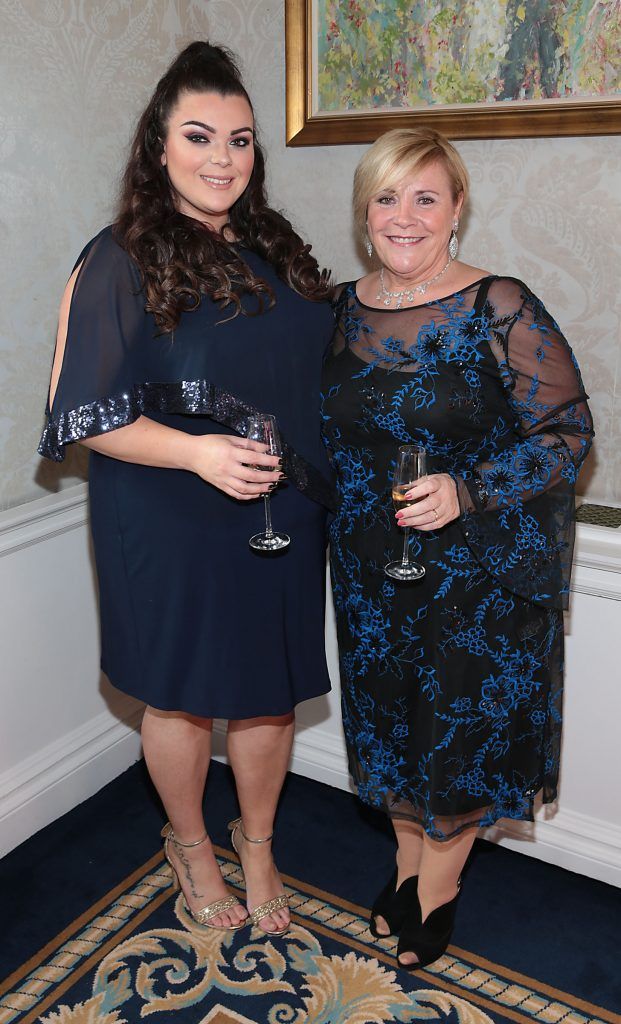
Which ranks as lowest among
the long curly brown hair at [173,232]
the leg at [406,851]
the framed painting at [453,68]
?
the leg at [406,851]

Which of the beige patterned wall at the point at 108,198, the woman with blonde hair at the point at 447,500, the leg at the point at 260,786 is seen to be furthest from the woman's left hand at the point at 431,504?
the beige patterned wall at the point at 108,198

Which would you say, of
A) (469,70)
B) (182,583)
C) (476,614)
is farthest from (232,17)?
(476,614)

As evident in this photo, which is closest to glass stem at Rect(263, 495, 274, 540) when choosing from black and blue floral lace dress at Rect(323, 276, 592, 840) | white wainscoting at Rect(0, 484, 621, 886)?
black and blue floral lace dress at Rect(323, 276, 592, 840)

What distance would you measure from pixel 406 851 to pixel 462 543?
0.87 m

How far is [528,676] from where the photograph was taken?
203 cm

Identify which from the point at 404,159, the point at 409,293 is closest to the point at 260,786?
the point at 409,293

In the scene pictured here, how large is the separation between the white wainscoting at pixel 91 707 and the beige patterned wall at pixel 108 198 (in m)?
0.20

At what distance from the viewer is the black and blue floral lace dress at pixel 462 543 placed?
1859 millimetres

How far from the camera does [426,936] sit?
7.31 ft

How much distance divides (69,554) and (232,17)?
67.0 inches

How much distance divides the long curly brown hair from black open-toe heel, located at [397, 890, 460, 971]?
147 centimetres

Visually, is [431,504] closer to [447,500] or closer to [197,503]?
[447,500]

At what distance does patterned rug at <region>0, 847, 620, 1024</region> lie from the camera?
211cm

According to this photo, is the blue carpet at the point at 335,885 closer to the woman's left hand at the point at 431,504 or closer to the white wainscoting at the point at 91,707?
the white wainscoting at the point at 91,707
